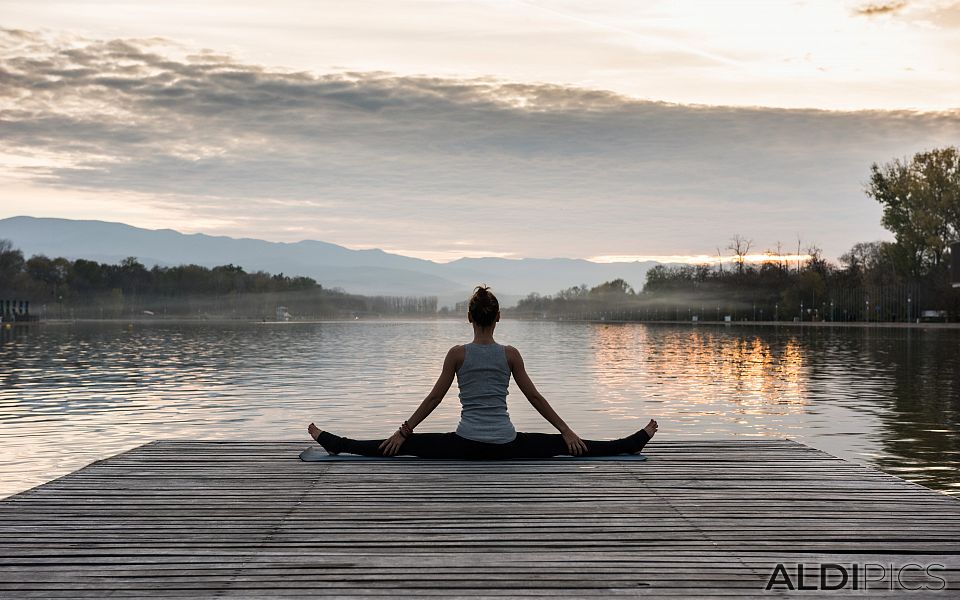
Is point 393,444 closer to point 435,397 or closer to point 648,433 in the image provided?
point 435,397

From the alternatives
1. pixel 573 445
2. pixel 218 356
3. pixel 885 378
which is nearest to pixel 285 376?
pixel 218 356

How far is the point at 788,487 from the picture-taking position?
781cm

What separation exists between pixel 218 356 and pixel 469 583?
152 feet

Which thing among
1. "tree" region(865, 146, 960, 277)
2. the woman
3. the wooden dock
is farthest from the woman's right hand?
"tree" region(865, 146, 960, 277)

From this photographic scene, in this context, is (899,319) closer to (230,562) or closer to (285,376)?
(285,376)

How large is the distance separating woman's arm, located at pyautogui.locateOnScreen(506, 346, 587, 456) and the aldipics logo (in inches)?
122

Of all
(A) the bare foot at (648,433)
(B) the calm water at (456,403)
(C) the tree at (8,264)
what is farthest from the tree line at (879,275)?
(C) the tree at (8,264)

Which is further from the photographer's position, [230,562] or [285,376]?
[285,376]

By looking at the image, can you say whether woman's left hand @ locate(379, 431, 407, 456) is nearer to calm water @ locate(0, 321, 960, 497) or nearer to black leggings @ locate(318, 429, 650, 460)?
black leggings @ locate(318, 429, 650, 460)

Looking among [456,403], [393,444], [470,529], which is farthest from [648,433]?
[456,403]

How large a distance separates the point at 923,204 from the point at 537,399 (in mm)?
92862

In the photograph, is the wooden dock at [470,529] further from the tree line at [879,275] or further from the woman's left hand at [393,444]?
the tree line at [879,275]

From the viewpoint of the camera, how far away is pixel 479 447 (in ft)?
29.0

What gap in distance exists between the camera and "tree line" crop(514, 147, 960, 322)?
299 feet
